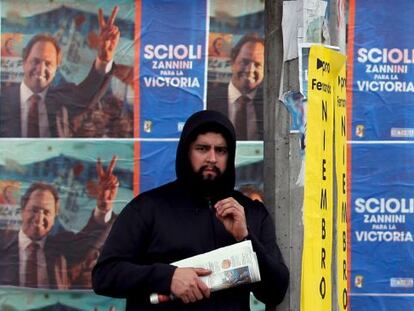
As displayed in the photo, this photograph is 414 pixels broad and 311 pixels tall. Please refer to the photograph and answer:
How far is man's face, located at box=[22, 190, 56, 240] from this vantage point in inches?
182

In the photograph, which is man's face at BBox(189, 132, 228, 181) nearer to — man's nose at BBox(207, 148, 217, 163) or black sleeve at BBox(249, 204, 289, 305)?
man's nose at BBox(207, 148, 217, 163)

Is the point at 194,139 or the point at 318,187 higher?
the point at 194,139

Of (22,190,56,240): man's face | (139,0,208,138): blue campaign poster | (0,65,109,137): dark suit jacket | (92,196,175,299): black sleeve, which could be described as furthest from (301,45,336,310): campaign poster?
(22,190,56,240): man's face

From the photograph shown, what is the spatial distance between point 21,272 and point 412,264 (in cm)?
235

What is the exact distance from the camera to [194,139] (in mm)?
3082

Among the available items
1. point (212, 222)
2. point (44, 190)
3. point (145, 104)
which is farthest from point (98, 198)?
point (212, 222)

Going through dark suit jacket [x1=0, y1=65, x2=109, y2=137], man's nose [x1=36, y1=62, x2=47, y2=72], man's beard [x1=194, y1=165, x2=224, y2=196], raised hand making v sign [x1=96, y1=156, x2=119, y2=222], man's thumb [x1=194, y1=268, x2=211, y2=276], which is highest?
man's nose [x1=36, y1=62, x2=47, y2=72]

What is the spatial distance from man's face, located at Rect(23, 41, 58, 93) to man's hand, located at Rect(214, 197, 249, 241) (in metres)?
2.15

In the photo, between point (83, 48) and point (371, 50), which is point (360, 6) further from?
point (83, 48)

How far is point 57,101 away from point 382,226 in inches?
83.0

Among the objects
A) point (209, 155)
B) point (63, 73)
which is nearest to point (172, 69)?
point (63, 73)

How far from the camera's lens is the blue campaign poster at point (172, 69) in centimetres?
465

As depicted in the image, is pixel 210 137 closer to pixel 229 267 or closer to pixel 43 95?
pixel 229 267

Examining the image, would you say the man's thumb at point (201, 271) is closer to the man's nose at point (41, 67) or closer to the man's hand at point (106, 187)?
the man's hand at point (106, 187)
